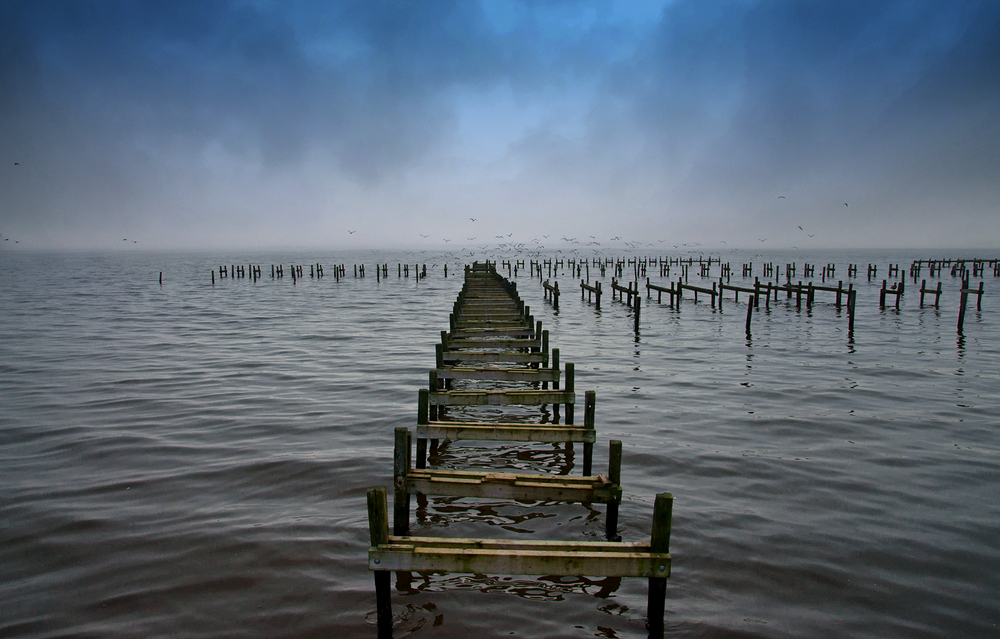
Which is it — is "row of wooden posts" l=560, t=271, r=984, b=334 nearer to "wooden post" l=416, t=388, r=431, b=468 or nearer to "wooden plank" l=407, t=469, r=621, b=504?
"wooden post" l=416, t=388, r=431, b=468

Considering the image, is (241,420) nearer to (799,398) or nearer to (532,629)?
(532,629)

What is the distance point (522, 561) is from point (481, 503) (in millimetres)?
2971

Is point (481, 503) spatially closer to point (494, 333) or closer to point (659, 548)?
point (659, 548)

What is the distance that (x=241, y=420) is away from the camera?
10.8 m

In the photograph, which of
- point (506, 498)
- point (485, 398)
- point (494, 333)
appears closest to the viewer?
point (506, 498)

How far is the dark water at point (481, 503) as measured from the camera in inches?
206

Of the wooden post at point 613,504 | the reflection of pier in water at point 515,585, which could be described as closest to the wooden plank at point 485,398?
the wooden post at point 613,504

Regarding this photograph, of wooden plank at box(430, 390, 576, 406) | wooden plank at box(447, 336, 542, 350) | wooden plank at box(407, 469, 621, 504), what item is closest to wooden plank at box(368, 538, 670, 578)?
wooden plank at box(407, 469, 621, 504)

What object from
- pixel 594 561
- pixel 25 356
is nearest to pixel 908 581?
pixel 594 561

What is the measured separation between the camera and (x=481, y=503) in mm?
7230

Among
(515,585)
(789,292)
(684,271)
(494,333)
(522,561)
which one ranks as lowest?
(515,585)

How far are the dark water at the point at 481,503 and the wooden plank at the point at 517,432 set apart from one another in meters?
0.79

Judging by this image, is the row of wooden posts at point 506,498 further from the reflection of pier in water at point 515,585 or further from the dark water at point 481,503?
the dark water at point 481,503

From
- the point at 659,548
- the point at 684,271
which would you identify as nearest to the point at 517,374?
the point at 659,548
